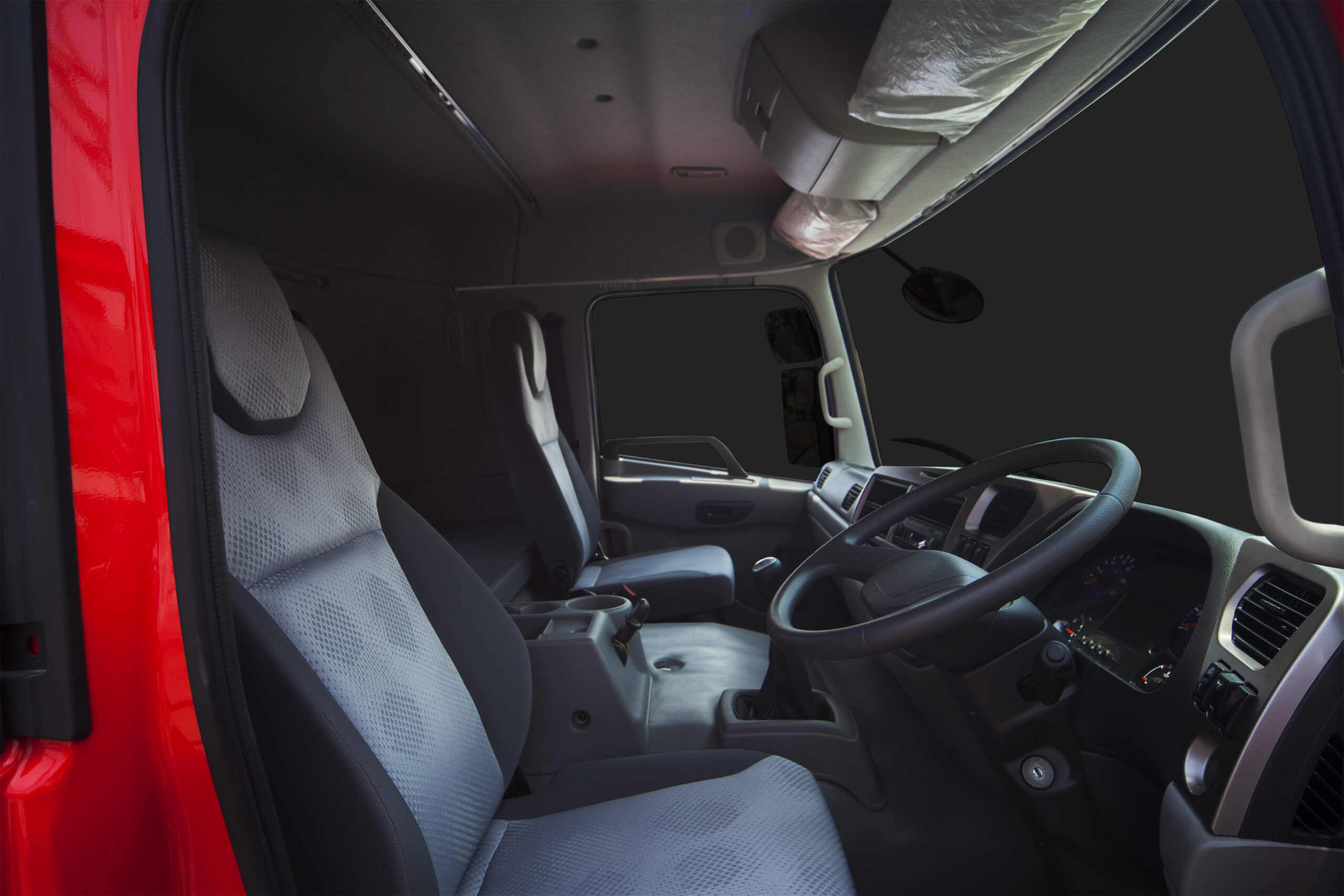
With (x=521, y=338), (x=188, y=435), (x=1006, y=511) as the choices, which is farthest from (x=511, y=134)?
(x=188, y=435)

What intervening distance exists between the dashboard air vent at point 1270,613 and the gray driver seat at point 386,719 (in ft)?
1.88

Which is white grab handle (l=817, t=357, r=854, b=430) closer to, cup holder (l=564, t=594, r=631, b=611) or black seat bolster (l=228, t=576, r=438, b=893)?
cup holder (l=564, t=594, r=631, b=611)

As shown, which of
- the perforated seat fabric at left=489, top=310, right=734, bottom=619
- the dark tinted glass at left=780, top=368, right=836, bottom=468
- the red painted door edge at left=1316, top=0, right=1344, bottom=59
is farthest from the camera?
the dark tinted glass at left=780, top=368, right=836, bottom=468

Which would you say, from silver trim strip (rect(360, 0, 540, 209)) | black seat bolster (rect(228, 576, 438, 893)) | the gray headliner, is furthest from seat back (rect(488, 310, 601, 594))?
black seat bolster (rect(228, 576, 438, 893))

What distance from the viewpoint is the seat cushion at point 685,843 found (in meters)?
0.88

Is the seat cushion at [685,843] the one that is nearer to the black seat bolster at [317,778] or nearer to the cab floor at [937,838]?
the black seat bolster at [317,778]

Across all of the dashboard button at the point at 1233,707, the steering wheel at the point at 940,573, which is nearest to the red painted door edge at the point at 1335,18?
the steering wheel at the point at 940,573

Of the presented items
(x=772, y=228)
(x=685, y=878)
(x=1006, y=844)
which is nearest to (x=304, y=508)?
(x=685, y=878)

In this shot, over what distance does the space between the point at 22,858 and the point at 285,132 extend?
8.51 ft

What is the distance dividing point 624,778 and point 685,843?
0.25 m

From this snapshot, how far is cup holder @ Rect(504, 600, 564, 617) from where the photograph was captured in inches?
68.1

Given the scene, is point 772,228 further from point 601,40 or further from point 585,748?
point 585,748

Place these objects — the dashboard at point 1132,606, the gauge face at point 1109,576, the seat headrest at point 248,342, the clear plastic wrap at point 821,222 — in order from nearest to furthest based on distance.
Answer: the seat headrest at point 248,342
the dashboard at point 1132,606
the gauge face at point 1109,576
the clear plastic wrap at point 821,222

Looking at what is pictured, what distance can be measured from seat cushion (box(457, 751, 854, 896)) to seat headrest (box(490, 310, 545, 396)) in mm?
1920
